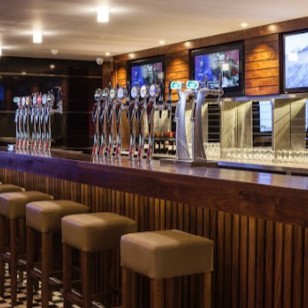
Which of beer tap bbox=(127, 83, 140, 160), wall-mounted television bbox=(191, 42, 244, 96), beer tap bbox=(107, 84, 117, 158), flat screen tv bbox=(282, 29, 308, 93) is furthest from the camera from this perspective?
wall-mounted television bbox=(191, 42, 244, 96)

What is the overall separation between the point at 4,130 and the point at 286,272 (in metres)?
8.96

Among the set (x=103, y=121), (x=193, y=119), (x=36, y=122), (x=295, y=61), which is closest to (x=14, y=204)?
(x=103, y=121)

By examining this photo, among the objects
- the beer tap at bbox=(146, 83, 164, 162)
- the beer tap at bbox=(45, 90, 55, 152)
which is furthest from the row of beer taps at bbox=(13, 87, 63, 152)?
the beer tap at bbox=(146, 83, 164, 162)

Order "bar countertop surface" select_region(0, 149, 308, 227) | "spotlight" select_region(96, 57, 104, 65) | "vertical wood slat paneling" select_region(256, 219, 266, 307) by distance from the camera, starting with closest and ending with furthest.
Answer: "bar countertop surface" select_region(0, 149, 308, 227) → "vertical wood slat paneling" select_region(256, 219, 266, 307) → "spotlight" select_region(96, 57, 104, 65)

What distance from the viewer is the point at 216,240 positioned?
321cm

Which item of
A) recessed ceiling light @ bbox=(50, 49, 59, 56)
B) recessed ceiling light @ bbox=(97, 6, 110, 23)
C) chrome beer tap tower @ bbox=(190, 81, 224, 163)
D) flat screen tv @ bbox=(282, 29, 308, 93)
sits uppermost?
recessed ceiling light @ bbox=(50, 49, 59, 56)

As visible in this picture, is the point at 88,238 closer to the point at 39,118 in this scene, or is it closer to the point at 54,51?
the point at 39,118

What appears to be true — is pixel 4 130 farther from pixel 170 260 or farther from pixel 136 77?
pixel 170 260

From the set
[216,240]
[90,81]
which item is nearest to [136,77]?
[90,81]

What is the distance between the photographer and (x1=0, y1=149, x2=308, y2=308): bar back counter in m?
2.55

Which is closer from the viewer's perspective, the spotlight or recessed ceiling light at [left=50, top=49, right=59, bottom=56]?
recessed ceiling light at [left=50, top=49, right=59, bottom=56]

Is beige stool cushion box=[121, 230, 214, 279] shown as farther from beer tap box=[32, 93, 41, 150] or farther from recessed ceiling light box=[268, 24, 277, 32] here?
recessed ceiling light box=[268, 24, 277, 32]

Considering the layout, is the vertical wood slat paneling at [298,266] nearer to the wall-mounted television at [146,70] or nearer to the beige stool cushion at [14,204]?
the beige stool cushion at [14,204]

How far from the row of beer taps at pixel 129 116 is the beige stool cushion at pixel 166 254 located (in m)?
1.35
